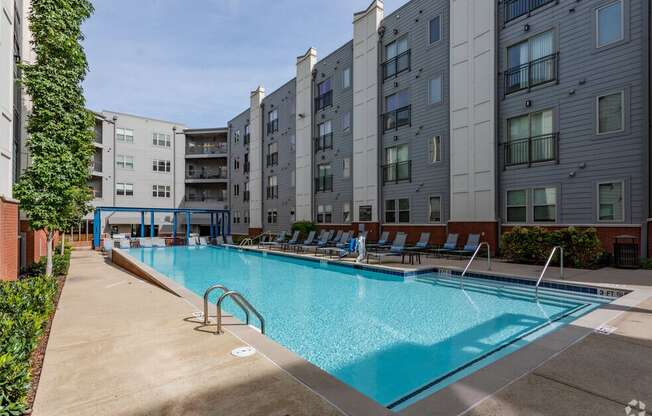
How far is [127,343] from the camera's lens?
4707mm

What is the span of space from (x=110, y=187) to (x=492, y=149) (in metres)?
34.2

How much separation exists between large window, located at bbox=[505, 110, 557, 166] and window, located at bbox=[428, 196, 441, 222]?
3642 mm

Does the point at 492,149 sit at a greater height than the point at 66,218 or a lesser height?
greater

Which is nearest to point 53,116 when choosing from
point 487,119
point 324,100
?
point 487,119

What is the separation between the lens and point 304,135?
26.9 metres

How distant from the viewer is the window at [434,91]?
58.0ft

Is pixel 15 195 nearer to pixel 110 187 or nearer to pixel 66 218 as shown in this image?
pixel 66 218

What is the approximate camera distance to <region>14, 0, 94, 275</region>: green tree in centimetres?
884

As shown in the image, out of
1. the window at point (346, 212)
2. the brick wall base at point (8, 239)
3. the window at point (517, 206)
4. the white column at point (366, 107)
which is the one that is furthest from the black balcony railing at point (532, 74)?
the brick wall base at point (8, 239)

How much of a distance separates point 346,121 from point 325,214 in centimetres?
642

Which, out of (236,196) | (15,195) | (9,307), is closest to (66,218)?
(15,195)

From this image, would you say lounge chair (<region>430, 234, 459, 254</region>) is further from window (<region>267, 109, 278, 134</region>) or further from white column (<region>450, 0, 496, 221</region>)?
window (<region>267, 109, 278, 134</region>)

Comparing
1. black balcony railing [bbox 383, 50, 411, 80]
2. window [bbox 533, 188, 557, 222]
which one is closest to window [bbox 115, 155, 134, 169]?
black balcony railing [bbox 383, 50, 411, 80]

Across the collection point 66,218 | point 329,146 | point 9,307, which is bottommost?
point 9,307
